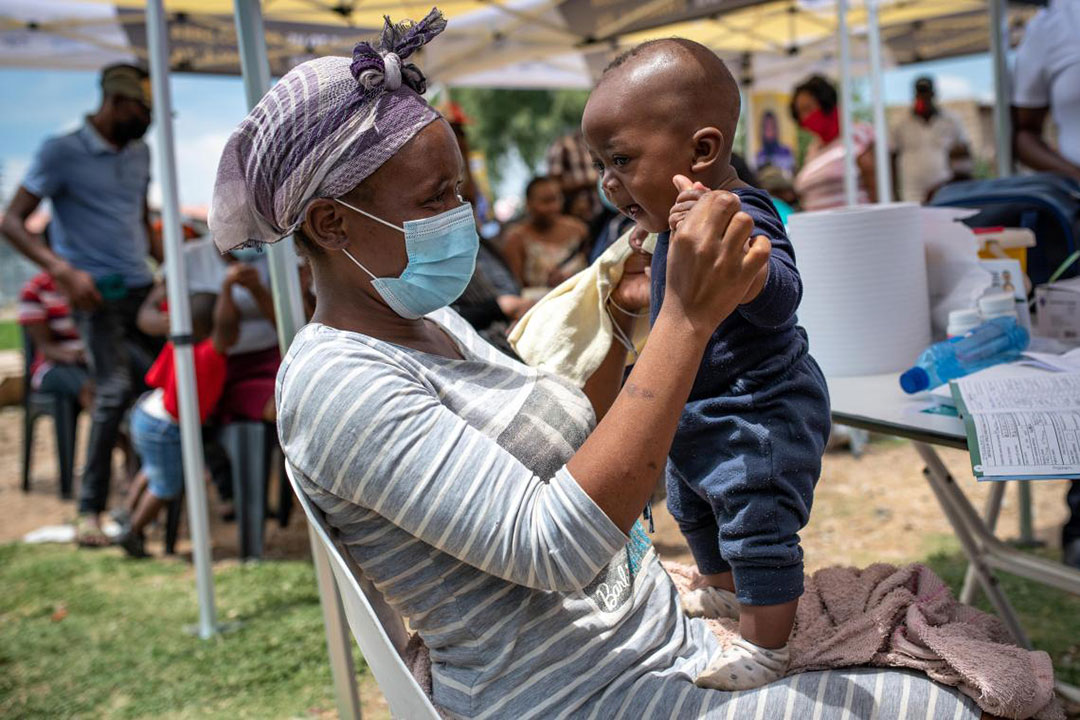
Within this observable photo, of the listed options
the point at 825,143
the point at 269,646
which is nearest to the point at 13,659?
the point at 269,646

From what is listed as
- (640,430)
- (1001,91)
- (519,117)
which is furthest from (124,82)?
(519,117)

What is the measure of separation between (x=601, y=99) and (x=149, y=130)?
5004mm

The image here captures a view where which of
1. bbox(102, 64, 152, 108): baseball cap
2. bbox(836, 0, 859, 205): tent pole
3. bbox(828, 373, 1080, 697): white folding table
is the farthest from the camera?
bbox(836, 0, 859, 205): tent pole

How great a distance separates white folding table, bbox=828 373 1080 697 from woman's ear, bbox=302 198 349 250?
42.0 inches

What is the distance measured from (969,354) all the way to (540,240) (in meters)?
5.06

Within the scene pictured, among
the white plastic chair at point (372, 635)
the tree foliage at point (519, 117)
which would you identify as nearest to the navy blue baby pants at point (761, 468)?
the white plastic chair at point (372, 635)

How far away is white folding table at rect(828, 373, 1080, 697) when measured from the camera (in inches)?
66.7

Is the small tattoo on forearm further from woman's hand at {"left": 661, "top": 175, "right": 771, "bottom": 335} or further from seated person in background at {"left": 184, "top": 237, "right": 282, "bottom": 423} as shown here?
seated person in background at {"left": 184, "top": 237, "right": 282, "bottom": 423}

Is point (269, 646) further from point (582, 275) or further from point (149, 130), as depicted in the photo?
point (149, 130)

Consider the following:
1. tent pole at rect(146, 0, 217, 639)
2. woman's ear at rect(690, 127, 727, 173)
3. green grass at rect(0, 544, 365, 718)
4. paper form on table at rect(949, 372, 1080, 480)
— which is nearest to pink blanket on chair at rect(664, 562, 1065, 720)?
paper form on table at rect(949, 372, 1080, 480)

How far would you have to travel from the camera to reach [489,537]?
1150 mm

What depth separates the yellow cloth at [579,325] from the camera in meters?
1.74

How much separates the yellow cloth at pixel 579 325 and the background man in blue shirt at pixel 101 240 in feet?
13.3

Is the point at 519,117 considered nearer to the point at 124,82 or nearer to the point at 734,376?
the point at 124,82
